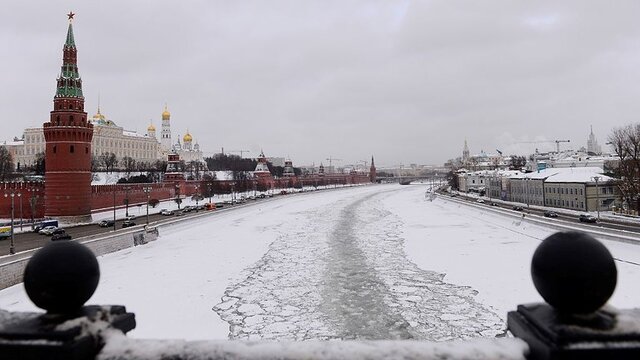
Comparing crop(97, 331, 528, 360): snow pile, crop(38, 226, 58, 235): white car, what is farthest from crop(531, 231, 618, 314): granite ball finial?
crop(38, 226, 58, 235): white car

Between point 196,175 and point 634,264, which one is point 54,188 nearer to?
point 634,264

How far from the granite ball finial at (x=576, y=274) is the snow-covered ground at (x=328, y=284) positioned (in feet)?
30.9

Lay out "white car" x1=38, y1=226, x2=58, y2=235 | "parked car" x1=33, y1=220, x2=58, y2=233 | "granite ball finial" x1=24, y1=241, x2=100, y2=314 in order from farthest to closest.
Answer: "parked car" x1=33, y1=220, x2=58, y2=233, "white car" x1=38, y1=226, x2=58, y2=235, "granite ball finial" x1=24, y1=241, x2=100, y2=314

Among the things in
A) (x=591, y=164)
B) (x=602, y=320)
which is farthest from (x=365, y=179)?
(x=602, y=320)

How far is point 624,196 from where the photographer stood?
1694 inches

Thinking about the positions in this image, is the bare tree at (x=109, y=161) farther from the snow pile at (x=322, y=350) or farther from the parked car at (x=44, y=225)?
the snow pile at (x=322, y=350)

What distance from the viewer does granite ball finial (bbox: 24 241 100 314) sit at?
7.94ft

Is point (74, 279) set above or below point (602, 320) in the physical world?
above

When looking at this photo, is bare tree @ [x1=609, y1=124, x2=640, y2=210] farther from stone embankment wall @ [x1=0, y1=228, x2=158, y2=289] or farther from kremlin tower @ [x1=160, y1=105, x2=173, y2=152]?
kremlin tower @ [x1=160, y1=105, x2=173, y2=152]

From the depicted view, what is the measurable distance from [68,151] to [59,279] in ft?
151

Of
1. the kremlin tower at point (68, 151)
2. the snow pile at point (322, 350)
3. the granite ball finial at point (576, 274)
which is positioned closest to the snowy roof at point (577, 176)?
the kremlin tower at point (68, 151)

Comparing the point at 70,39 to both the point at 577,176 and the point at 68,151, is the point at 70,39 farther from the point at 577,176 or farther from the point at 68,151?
the point at 577,176

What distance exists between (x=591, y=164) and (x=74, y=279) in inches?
3216

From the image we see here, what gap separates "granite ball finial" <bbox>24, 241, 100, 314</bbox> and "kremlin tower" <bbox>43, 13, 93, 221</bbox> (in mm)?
45348
